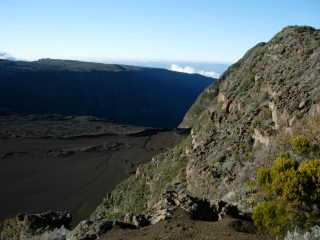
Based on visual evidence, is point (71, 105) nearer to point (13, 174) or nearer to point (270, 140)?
point (13, 174)

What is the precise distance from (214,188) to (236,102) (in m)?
9.50

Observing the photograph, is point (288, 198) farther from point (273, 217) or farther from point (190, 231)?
point (190, 231)

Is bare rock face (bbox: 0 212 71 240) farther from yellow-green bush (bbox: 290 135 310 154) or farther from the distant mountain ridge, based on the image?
the distant mountain ridge

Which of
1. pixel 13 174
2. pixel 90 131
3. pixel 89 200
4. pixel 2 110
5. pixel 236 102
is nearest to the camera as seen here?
pixel 236 102

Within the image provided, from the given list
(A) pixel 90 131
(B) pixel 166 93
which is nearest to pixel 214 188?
(A) pixel 90 131

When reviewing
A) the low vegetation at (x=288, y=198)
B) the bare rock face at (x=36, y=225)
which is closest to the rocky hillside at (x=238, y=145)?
the low vegetation at (x=288, y=198)

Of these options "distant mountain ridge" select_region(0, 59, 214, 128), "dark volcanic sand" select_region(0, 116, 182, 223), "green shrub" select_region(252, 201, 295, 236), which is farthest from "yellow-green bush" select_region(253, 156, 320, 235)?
"distant mountain ridge" select_region(0, 59, 214, 128)

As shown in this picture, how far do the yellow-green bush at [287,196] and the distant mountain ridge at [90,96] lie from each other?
101042 millimetres

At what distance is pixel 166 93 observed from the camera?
18600 centimetres

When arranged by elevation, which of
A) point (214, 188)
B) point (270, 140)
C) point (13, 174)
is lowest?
point (13, 174)

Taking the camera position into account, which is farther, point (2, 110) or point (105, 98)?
point (105, 98)

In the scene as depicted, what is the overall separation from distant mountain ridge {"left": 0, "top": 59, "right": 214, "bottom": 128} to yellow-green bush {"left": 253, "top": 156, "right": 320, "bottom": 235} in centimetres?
10104

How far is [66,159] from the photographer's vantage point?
2741 inches

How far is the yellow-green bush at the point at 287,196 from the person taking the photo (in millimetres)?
15055
